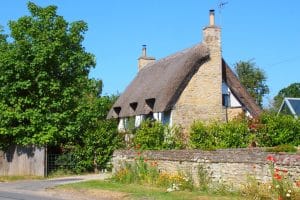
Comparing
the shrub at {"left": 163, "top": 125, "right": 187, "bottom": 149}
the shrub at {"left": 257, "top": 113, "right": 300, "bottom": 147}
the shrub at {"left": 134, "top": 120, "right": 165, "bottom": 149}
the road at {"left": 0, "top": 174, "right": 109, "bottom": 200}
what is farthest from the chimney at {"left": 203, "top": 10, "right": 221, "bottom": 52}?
the road at {"left": 0, "top": 174, "right": 109, "bottom": 200}

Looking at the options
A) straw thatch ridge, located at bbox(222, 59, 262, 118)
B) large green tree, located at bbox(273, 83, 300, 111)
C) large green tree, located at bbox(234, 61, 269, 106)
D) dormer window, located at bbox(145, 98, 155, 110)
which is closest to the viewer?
dormer window, located at bbox(145, 98, 155, 110)

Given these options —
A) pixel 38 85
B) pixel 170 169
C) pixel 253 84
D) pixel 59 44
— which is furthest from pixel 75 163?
pixel 253 84

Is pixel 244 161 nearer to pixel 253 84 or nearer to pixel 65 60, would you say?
pixel 65 60

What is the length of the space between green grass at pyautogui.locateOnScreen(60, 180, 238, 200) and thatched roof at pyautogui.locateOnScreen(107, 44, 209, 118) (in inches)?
415

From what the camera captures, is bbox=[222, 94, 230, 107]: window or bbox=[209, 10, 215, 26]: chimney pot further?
bbox=[222, 94, 230, 107]: window

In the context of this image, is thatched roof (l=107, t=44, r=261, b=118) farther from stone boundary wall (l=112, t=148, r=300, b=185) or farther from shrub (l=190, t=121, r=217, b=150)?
stone boundary wall (l=112, t=148, r=300, b=185)

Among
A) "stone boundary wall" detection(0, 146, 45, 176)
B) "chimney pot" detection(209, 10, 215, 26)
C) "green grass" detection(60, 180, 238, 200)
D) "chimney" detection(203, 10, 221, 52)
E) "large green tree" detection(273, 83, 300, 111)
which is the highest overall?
"large green tree" detection(273, 83, 300, 111)

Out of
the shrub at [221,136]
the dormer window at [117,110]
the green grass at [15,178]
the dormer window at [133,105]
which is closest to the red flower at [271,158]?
the shrub at [221,136]

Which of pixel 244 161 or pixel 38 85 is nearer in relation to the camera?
pixel 244 161

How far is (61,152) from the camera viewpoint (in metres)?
32.2

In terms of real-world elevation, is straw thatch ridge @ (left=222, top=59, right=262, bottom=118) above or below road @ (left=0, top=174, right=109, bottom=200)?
above

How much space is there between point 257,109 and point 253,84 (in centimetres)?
2404

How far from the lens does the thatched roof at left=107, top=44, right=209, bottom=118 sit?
3297 centimetres

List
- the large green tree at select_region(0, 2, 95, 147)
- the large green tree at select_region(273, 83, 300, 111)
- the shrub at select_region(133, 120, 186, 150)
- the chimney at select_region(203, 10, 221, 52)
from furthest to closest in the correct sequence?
the large green tree at select_region(273, 83, 300, 111), the chimney at select_region(203, 10, 221, 52), the large green tree at select_region(0, 2, 95, 147), the shrub at select_region(133, 120, 186, 150)
